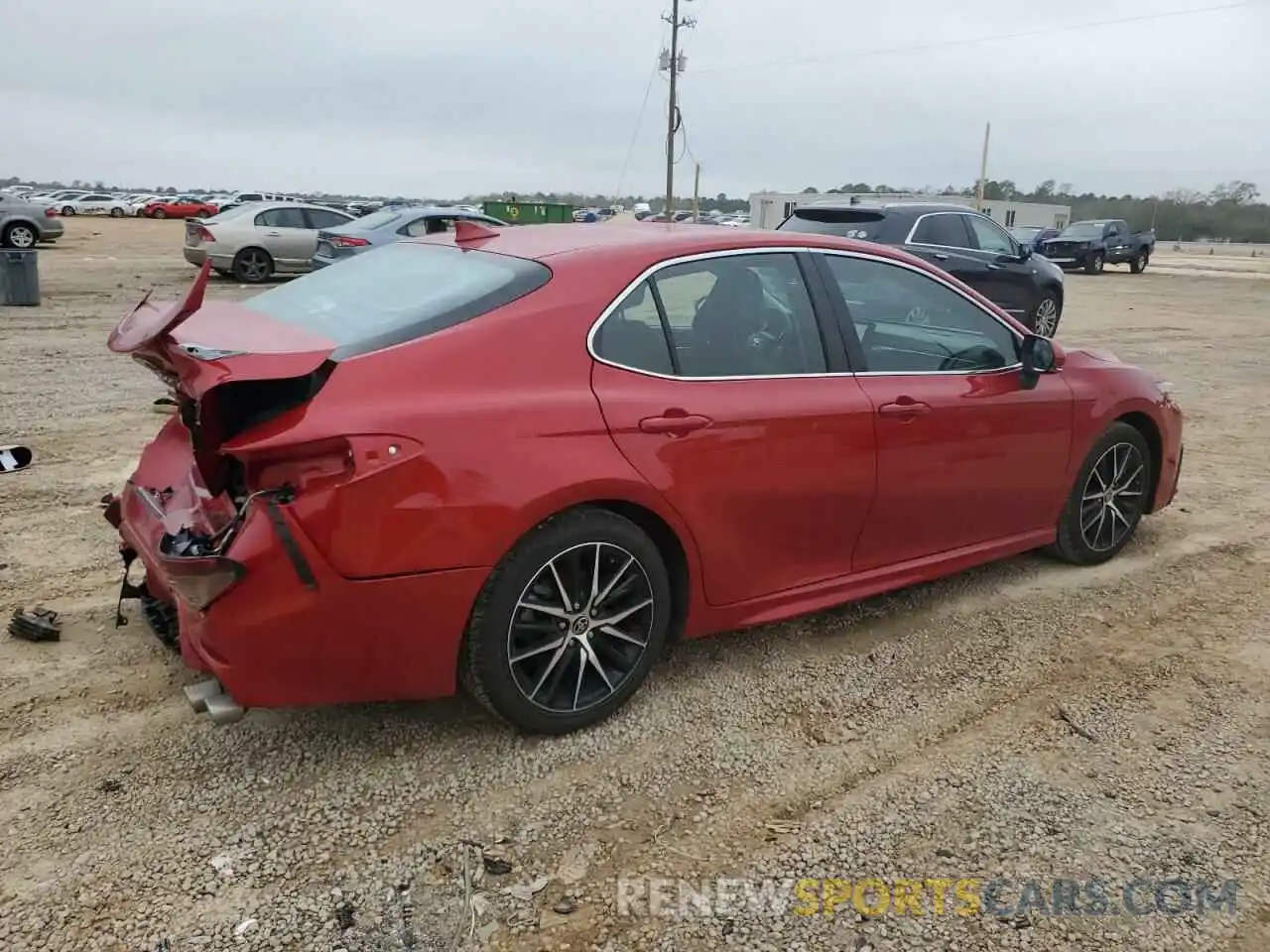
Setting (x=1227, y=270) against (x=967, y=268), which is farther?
(x=1227, y=270)

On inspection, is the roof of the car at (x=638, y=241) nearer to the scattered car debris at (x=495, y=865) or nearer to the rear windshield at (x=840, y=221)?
the scattered car debris at (x=495, y=865)

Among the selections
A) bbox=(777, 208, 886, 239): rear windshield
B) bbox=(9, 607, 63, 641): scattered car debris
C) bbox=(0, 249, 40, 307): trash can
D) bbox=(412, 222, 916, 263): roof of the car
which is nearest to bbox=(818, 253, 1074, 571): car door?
bbox=(412, 222, 916, 263): roof of the car

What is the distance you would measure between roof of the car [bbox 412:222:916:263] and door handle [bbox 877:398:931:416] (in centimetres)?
62

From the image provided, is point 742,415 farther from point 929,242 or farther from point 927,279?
point 929,242

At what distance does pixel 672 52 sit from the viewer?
137 feet

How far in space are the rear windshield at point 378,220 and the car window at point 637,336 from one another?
13329 mm

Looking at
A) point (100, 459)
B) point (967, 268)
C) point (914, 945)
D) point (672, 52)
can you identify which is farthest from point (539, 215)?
point (914, 945)

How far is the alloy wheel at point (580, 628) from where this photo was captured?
3025 mm

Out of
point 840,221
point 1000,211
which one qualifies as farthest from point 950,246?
point 1000,211

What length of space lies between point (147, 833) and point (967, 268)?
441 inches

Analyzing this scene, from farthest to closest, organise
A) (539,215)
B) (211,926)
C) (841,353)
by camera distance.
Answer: (539,215)
(841,353)
(211,926)

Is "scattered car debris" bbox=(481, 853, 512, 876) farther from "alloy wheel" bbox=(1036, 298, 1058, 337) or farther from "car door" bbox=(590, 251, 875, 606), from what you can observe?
"alloy wheel" bbox=(1036, 298, 1058, 337)

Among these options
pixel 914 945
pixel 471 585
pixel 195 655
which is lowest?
pixel 914 945

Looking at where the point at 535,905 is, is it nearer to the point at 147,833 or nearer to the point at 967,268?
the point at 147,833
